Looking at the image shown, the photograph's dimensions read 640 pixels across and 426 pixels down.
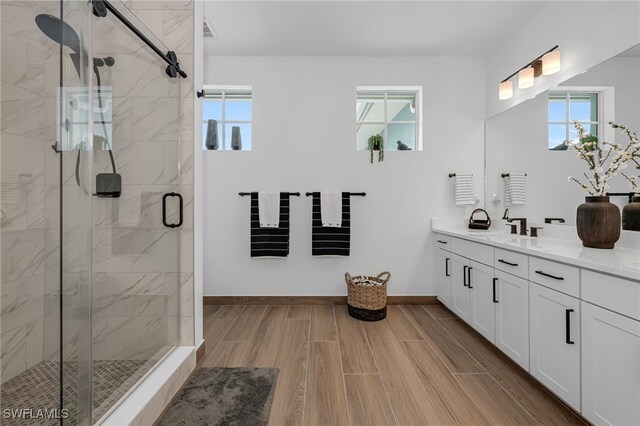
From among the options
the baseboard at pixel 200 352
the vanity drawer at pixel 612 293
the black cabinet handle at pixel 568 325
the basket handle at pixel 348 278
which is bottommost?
the baseboard at pixel 200 352

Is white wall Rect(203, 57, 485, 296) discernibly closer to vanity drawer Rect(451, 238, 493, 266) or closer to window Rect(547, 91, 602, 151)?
vanity drawer Rect(451, 238, 493, 266)

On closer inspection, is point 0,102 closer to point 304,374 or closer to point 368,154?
point 304,374

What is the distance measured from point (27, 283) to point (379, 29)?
2864 millimetres

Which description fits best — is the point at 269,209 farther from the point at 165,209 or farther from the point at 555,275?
the point at 555,275

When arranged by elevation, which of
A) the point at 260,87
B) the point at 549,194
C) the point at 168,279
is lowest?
the point at 168,279

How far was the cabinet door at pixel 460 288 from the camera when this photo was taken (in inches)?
93.4

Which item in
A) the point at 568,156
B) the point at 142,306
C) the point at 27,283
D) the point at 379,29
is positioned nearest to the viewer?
the point at 27,283

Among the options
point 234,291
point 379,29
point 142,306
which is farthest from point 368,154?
point 142,306

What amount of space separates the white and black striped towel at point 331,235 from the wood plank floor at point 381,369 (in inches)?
23.1

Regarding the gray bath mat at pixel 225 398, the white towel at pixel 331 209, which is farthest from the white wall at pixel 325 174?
the gray bath mat at pixel 225 398

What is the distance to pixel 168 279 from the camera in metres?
1.75

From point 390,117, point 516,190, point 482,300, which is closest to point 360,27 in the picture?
point 390,117

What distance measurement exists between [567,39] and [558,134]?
2.24 feet

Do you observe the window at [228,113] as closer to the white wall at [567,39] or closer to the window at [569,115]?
the white wall at [567,39]
